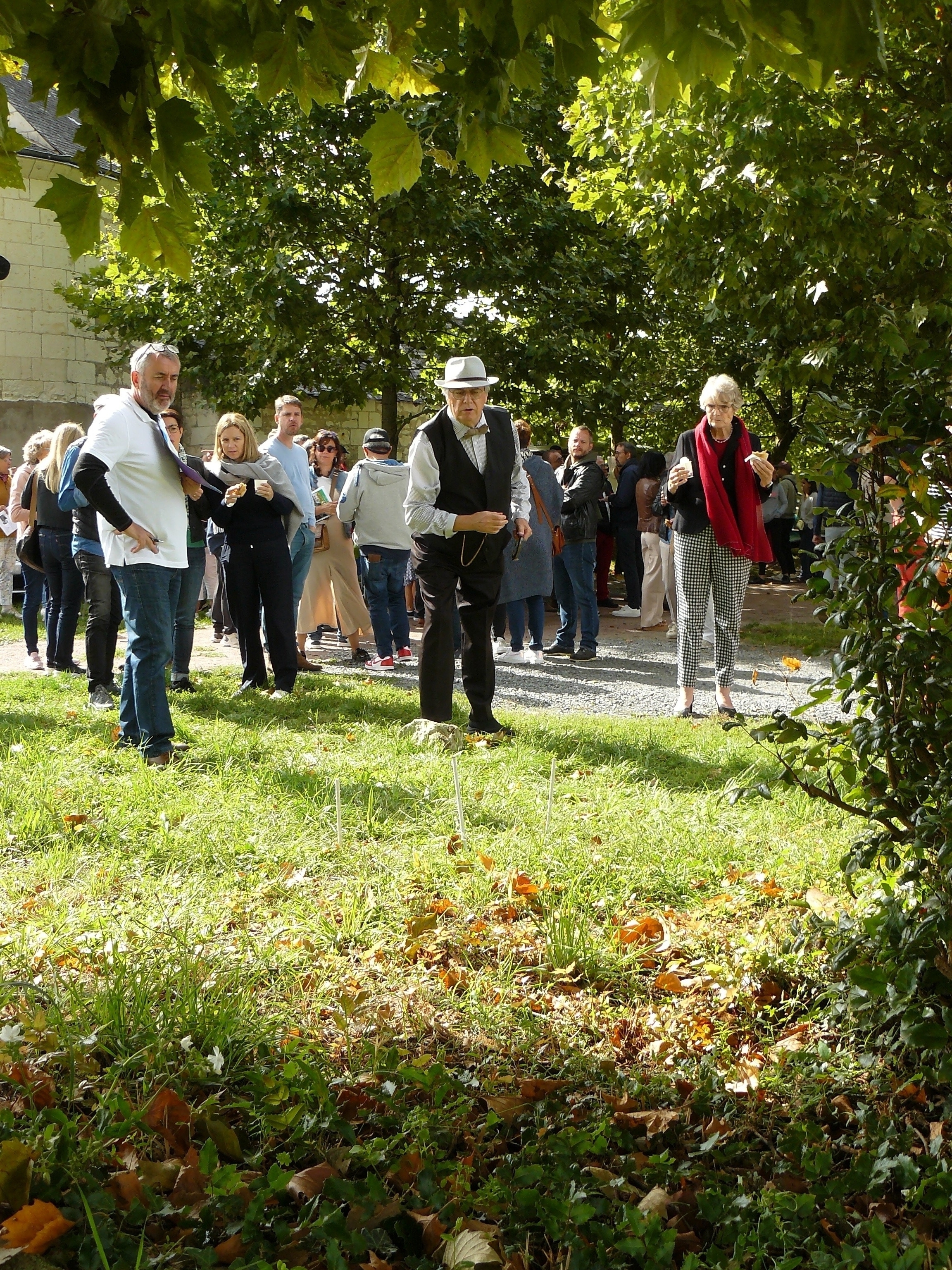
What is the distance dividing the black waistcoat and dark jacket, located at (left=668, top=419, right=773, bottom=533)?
143 centimetres

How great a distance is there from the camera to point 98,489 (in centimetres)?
662

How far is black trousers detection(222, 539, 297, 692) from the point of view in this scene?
30.8ft

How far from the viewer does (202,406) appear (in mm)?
28828

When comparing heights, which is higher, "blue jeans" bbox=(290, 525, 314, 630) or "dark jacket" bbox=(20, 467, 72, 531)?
"dark jacket" bbox=(20, 467, 72, 531)

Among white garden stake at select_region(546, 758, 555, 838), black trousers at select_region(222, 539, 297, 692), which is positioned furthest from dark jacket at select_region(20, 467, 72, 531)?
white garden stake at select_region(546, 758, 555, 838)

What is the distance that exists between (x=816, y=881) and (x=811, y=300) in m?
8.00

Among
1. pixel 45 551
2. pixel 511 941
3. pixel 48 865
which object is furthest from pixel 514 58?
pixel 45 551

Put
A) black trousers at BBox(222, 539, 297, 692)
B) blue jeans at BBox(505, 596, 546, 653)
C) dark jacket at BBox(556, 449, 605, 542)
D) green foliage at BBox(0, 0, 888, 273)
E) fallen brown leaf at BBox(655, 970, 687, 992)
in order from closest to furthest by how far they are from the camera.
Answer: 1. green foliage at BBox(0, 0, 888, 273)
2. fallen brown leaf at BBox(655, 970, 687, 992)
3. black trousers at BBox(222, 539, 297, 692)
4. blue jeans at BBox(505, 596, 546, 653)
5. dark jacket at BBox(556, 449, 605, 542)

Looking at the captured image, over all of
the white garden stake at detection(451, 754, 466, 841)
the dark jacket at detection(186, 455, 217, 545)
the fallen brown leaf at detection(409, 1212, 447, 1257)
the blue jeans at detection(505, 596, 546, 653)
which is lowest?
the fallen brown leaf at detection(409, 1212, 447, 1257)

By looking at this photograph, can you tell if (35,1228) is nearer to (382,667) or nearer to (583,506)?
(382,667)

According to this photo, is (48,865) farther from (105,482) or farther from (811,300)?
(811,300)

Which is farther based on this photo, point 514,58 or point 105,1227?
point 514,58

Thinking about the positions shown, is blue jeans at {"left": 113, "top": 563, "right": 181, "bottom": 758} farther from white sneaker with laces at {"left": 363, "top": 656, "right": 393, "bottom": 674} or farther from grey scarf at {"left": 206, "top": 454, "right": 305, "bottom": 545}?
white sneaker with laces at {"left": 363, "top": 656, "right": 393, "bottom": 674}

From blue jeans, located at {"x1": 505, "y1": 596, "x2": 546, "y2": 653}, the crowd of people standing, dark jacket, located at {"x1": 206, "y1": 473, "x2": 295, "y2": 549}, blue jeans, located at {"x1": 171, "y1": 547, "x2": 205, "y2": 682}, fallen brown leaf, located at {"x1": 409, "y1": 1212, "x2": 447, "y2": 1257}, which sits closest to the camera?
fallen brown leaf, located at {"x1": 409, "y1": 1212, "x2": 447, "y2": 1257}
